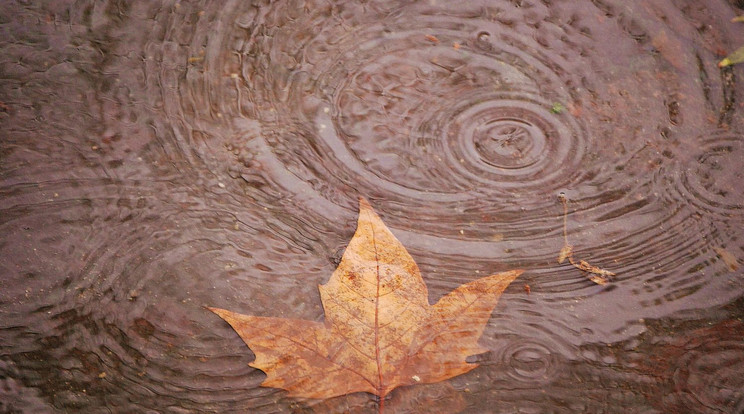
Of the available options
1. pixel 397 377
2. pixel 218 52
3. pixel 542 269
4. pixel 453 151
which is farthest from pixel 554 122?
pixel 218 52

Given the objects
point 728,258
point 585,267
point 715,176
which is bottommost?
point 585,267

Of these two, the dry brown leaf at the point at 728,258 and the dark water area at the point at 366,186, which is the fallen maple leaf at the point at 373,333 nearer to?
the dark water area at the point at 366,186

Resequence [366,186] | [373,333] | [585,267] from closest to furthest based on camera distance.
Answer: [373,333], [585,267], [366,186]

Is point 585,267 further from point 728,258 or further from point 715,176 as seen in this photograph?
point 715,176

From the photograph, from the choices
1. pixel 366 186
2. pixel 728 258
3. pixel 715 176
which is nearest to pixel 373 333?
pixel 366 186

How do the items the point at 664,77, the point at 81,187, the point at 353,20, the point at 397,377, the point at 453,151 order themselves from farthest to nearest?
the point at 353,20, the point at 664,77, the point at 453,151, the point at 81,187, the point at 397,377

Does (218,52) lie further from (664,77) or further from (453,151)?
(664,77)
